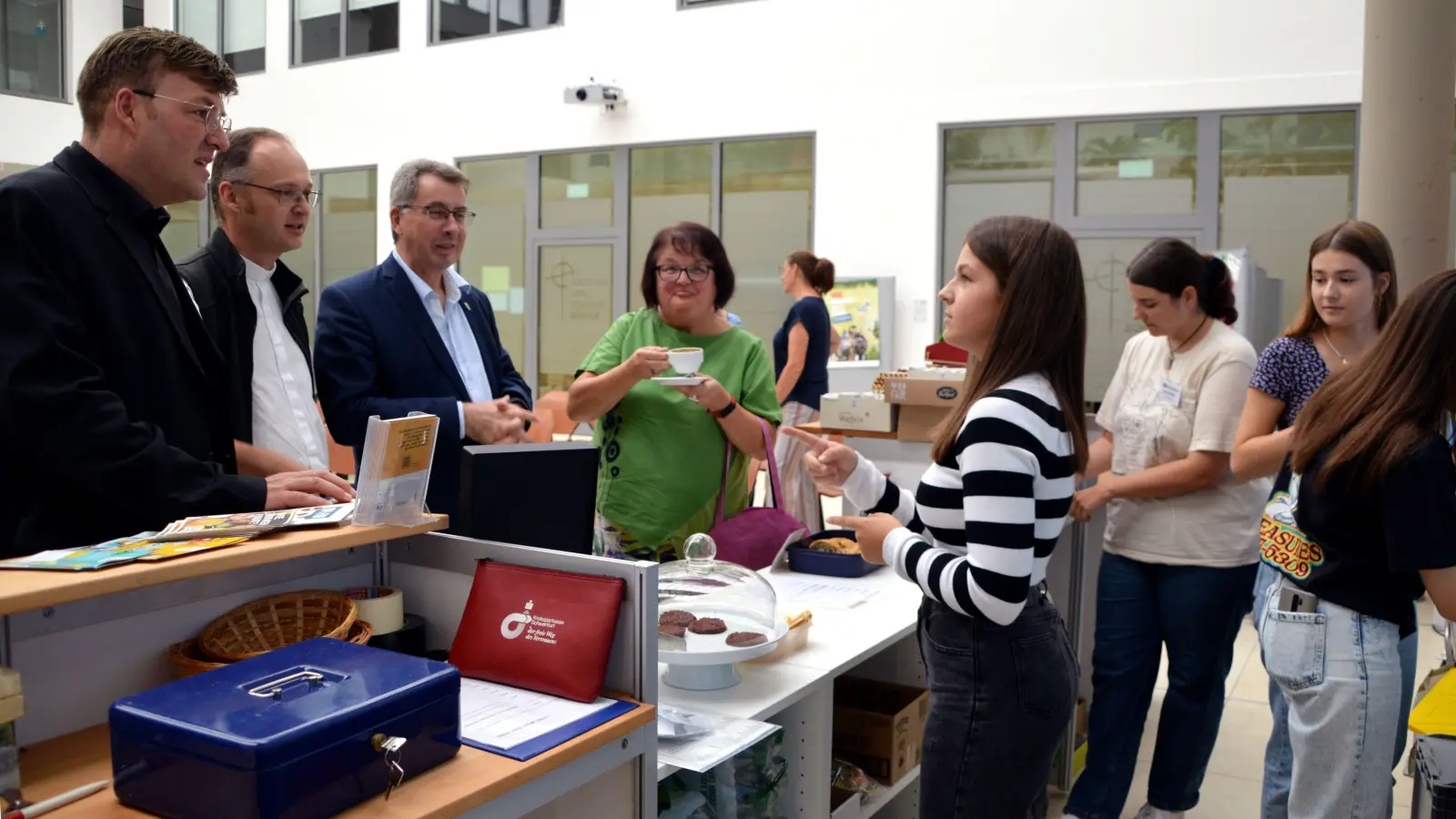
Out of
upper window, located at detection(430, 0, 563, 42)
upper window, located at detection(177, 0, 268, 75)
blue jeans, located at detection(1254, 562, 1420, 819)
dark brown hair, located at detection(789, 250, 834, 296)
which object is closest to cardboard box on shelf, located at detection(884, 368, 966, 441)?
blue jeans, located at detection(1254, 562, 1420, 819)

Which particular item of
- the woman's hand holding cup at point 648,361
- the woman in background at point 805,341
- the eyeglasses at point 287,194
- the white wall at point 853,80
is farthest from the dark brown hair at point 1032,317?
the white wall at point 853,80

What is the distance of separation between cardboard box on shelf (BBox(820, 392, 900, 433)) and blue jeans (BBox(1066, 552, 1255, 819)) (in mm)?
952

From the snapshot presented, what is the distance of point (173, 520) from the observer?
169 centimetres

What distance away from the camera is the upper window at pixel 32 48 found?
39.9 feet

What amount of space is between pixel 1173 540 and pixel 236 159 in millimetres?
2533

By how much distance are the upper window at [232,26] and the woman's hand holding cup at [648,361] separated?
11.3 m

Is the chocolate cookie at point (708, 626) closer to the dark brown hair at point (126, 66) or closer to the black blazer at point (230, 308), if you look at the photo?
the black blazer at point (230, 308)

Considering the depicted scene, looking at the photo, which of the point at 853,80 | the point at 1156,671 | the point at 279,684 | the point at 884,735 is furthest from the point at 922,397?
the point at 853,80

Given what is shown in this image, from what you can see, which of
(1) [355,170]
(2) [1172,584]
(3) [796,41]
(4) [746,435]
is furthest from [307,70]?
(2) [1172,584]

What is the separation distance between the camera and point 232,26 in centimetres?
1248

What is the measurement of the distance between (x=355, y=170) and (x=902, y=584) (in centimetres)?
1021

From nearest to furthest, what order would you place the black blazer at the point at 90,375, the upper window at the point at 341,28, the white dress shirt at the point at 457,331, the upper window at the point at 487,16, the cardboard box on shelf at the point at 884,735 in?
1. the black blazer at the point at 90,375
2. the cardboard box on shelf at the point at 884,735
3. the white dress shirt at the point at 457,331
4. the upper window at the point at 487,16
5. the upper window at the point at 341,28

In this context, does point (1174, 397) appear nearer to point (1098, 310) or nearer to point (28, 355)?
point (28, 355)

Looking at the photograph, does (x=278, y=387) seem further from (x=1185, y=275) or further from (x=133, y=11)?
(x=133, y=11)
